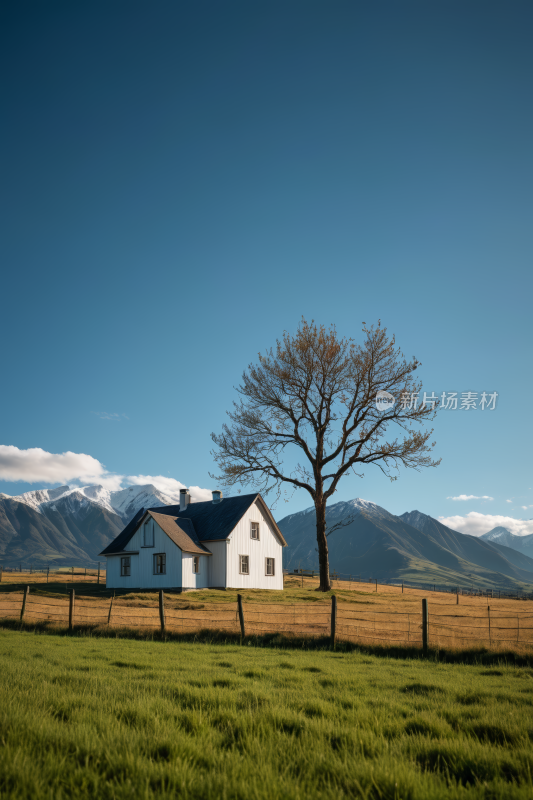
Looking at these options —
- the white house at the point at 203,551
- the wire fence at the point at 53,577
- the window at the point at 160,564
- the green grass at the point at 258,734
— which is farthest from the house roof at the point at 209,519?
the green grass at the point at 258,734

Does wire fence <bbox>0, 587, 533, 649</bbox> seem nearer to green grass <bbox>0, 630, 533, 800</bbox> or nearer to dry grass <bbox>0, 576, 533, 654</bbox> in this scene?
dry grass <bbox>0, 576, 533, 654</bbox>

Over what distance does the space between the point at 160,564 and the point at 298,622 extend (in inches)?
918

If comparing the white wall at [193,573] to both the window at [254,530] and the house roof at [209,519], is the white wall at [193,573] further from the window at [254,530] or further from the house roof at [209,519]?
the window at [254,530]

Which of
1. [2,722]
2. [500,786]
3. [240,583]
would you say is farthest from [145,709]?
[240,583]

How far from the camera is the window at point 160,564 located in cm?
4131

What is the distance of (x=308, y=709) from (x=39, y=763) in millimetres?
3545

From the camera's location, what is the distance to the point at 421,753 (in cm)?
488

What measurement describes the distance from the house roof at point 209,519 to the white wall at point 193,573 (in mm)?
1275

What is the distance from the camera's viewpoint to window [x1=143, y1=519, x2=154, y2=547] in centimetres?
4272

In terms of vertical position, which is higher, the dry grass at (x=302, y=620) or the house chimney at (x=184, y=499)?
the house chimney at (x=184, y=499)

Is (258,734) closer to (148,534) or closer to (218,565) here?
(218,565)

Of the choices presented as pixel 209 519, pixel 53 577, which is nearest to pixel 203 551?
pixel 209 519

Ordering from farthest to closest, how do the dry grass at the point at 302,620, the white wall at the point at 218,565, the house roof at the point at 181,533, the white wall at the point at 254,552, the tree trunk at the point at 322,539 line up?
the white wall at the point at 254,552
the white wall at the point at 218,565
the house roof at the point at 181,533
the tree trunk at the point at 322,539
the dry grass at the point at 302,620

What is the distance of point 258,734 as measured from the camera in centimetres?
518
